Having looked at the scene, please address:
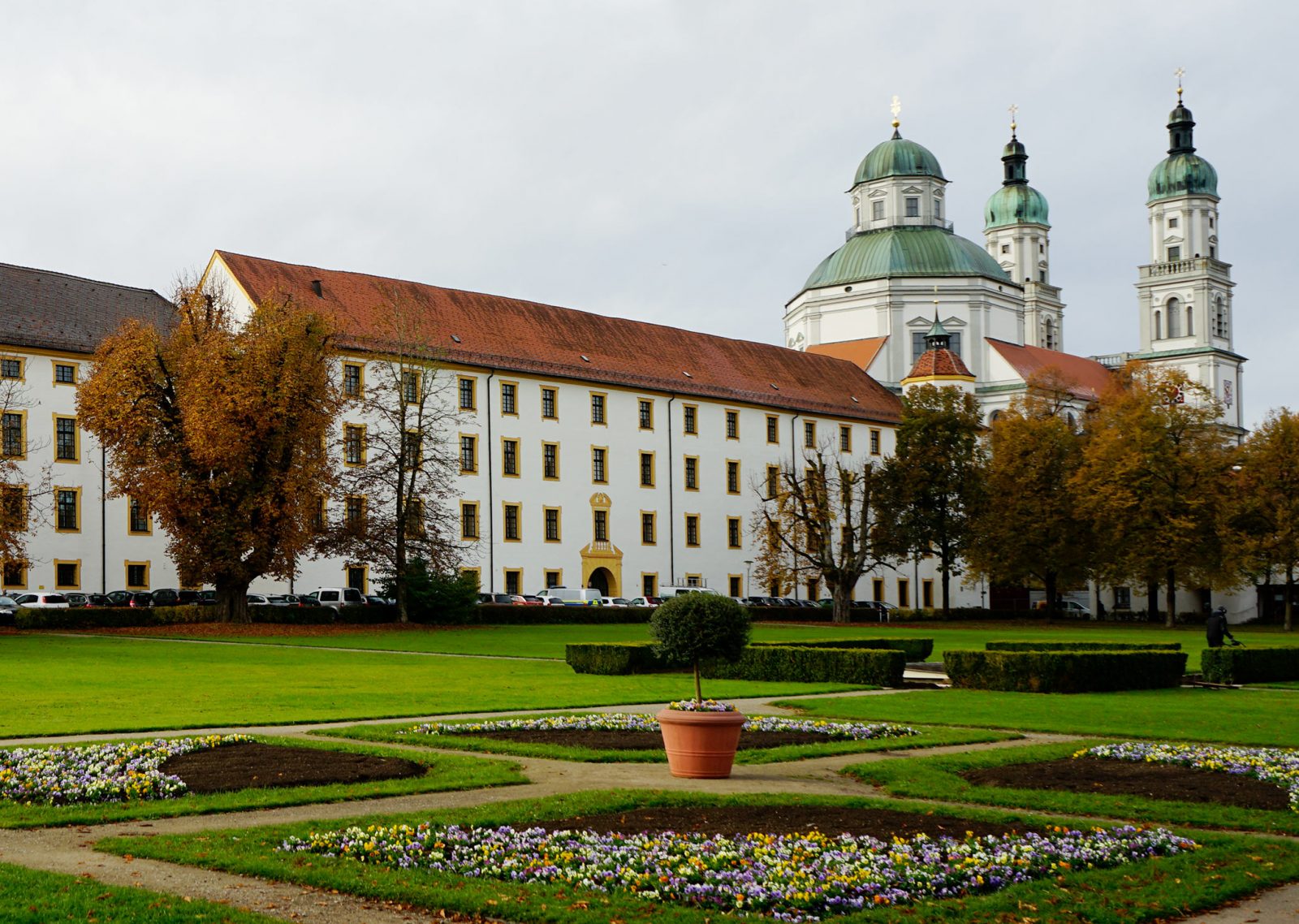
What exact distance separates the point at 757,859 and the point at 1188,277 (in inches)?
4869

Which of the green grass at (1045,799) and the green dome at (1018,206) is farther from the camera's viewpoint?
the green dome at (1018,206)

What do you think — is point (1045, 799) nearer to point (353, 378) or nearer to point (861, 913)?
point (861, 913)

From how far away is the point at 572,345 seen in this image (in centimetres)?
7362

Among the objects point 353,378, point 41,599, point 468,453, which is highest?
point 353,378

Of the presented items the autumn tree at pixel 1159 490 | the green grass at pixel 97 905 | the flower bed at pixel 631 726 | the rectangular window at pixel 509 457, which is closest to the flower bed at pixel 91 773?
the flower bed at pixel 631 726

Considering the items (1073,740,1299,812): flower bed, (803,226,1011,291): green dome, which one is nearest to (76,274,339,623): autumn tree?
(1073,740,1299,812): flower bed

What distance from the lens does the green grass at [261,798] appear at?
11625 millimetres

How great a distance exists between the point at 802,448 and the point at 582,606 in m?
26.2

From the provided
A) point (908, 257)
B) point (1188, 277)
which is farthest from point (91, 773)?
point (1188, 277)

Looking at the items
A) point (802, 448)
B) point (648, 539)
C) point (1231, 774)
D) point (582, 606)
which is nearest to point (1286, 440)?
point (802, 448)

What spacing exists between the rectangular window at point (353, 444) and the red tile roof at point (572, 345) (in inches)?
141

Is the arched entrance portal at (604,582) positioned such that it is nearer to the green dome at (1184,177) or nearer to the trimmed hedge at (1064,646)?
the trimmed hedge at (1064,646)

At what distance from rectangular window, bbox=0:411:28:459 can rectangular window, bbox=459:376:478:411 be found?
18684 mm

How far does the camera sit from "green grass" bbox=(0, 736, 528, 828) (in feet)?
38.1
